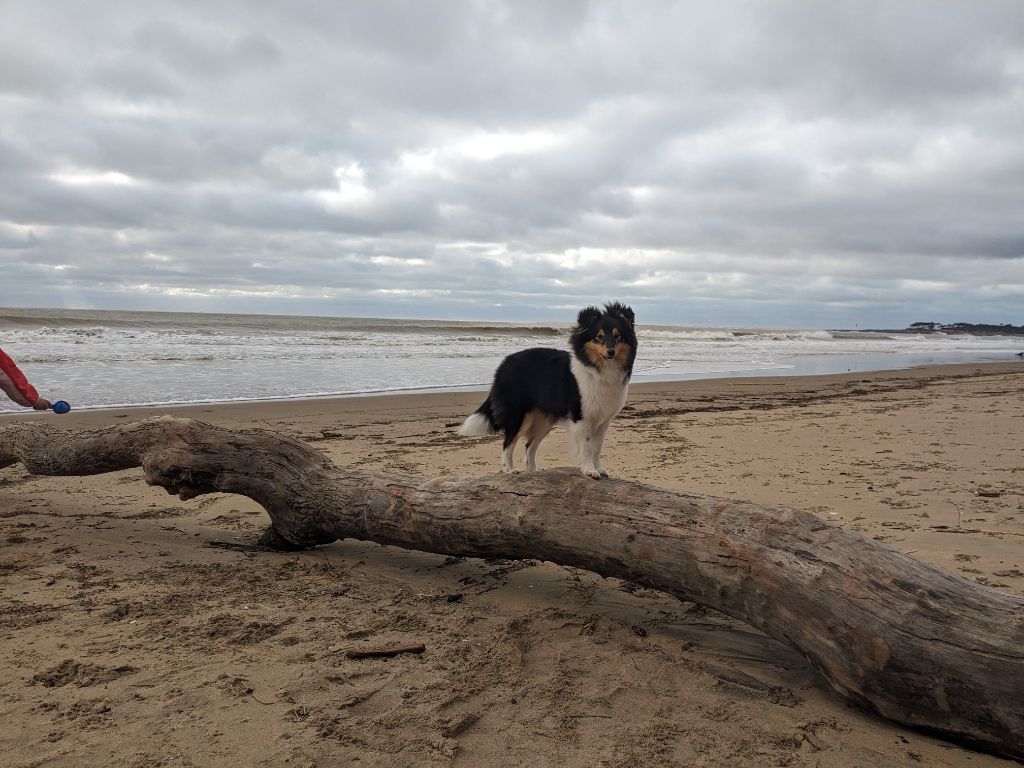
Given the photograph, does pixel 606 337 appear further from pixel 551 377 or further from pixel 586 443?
pixel 586 443

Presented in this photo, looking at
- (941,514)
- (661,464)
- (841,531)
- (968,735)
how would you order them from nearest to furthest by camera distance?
(968,735) → (841,531) → (941,514) → (661,464)

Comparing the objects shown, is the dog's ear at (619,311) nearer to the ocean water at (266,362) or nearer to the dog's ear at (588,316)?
the dog's ear at (588,316)

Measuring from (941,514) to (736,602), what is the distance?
3306mm

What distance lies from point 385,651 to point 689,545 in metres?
1.56

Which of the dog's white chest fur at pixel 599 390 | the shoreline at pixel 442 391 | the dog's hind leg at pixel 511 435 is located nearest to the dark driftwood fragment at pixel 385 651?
the dog's white chest fur at pixel 599 390

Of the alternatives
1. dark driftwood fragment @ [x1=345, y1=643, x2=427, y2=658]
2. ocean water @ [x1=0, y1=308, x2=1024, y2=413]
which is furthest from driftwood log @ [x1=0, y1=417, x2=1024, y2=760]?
ocean water @ [x1=0, y1=308, x2=1024, y2=413]

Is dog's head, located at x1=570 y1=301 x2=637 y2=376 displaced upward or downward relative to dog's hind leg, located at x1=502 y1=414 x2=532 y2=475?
upward

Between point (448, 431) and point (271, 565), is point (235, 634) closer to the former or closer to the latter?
point (271, 565)

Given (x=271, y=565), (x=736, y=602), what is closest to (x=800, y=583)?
(x=736, y=602)

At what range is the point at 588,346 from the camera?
5.23 meters

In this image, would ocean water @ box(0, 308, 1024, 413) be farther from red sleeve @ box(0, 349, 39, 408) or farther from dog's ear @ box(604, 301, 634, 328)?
red sleeve @ box(0, 349, 39, 408)

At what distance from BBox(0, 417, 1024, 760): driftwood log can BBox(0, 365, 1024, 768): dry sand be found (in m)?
0.23

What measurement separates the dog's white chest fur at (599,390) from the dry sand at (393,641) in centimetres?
114

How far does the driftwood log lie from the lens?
265 centimetres
